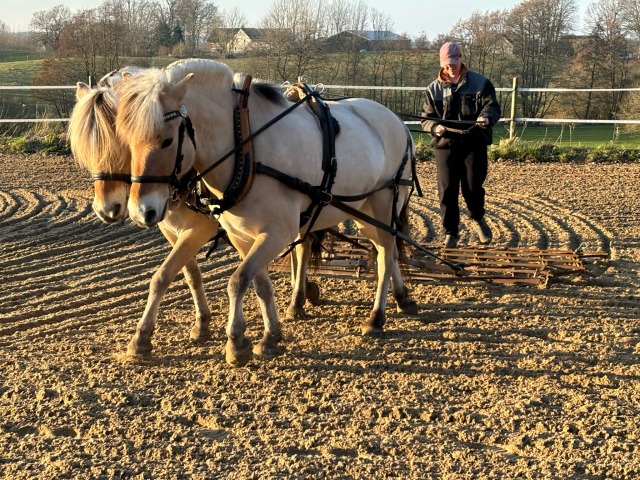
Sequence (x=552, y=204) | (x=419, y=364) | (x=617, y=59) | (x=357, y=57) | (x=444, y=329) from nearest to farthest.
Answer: (x=419, y=364) → (x=444, y=329) → (x=552, y=204) → (x=357, y=57) → (x=617, y=59)

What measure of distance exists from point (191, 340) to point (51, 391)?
114 centimetres

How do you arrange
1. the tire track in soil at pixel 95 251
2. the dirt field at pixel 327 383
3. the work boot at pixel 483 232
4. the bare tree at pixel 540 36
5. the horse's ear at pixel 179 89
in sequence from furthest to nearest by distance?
the bare tree at pixel 540 36 → the work boot at pixel 483 232 → the tire track in soil at pixel 95 251 → the horse's ear at pixel 179 89 → the dirt field at pixel 327 383

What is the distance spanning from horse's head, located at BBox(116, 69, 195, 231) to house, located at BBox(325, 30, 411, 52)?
2179 centimetres

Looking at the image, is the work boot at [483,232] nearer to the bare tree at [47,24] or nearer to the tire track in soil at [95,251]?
the tire track in soil at [95,251]

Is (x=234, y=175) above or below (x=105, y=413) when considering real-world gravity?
above

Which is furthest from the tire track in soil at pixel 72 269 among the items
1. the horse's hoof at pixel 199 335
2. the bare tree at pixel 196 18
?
the bare tree at pixel 196 18

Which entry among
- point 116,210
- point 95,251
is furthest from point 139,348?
point 95,251

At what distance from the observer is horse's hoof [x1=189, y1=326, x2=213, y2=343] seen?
500cm

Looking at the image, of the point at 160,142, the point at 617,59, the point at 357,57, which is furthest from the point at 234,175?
the point at 617,59

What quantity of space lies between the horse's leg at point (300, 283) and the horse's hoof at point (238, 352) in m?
1.20

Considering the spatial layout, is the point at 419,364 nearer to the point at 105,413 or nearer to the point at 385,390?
the point at 385,390

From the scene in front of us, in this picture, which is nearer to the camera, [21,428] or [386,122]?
[21,428]

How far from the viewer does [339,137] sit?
4.79 meters

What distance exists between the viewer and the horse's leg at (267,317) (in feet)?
15.2
